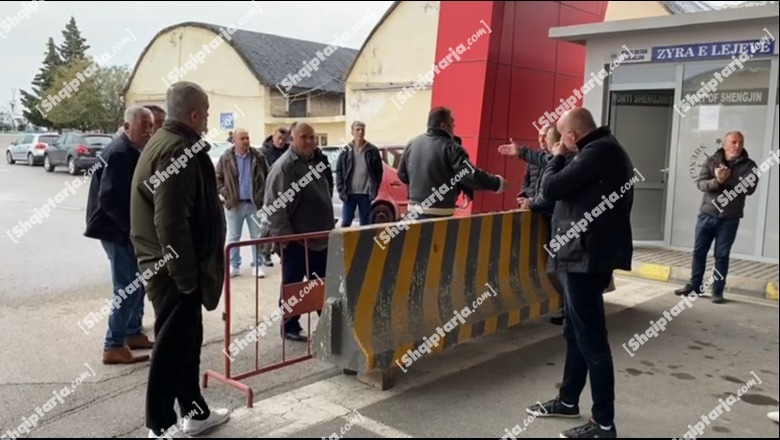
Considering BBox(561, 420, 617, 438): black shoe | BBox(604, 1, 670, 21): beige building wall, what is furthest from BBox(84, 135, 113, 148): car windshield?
BBox(604, 1, 670, 21): beige building wall

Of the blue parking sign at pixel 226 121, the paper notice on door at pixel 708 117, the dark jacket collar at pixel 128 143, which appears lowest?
the dark jacket collar at pixel 128 143

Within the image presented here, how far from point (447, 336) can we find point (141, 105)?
2.91m

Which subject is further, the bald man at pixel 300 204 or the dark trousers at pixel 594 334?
the bald man at pixel 300 204

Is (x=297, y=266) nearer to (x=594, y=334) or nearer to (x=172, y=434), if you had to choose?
(x=172, y=434)

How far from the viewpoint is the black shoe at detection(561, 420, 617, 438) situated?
12.0 ft

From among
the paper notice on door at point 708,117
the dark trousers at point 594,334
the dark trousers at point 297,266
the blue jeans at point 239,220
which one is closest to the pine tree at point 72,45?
the dark trousers at point 297,266

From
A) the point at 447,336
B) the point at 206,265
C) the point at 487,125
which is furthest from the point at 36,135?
the point at 487,125

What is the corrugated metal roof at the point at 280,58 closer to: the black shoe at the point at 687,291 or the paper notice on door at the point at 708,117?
the black shoe at the point at 687,291

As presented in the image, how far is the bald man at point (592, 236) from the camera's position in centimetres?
357

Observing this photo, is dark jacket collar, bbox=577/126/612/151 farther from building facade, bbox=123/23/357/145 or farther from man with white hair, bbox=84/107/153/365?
man with white hair, bbox=84/107/153/365

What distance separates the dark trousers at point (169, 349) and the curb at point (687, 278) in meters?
5.26

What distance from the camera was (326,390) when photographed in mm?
4355

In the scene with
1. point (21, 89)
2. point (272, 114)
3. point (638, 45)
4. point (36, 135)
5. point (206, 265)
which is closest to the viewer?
point (206, 265)

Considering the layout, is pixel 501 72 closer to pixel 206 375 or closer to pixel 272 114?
pixel 272 114
